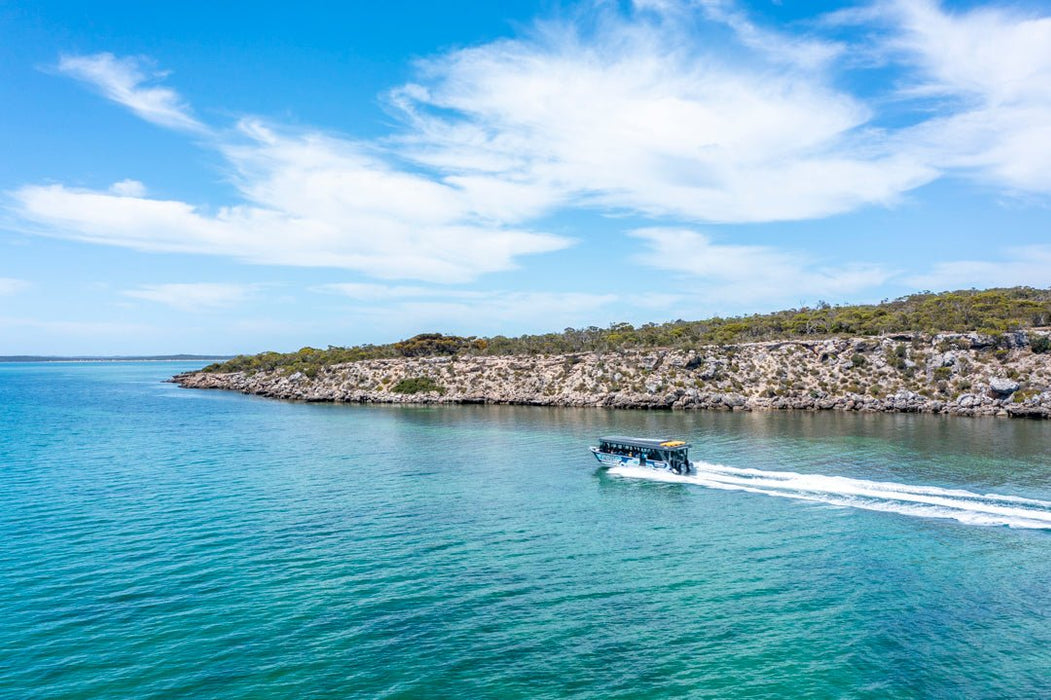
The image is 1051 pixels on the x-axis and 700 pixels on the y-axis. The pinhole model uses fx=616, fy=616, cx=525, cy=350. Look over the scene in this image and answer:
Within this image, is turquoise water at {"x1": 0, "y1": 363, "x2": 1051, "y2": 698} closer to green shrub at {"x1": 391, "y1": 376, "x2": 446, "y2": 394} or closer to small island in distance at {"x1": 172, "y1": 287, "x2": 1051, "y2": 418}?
small island in distance at {"x1": 172, "y1": 287, "x2": 1051, "y2": 418}

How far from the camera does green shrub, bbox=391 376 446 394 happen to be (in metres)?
134

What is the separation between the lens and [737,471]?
53719mm

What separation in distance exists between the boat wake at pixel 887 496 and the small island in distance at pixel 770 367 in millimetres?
55341

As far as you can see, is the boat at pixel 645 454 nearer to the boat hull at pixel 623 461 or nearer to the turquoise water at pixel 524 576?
the boat hull at pixel 623 461

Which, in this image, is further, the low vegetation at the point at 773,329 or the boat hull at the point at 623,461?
the low vegetation at the point at 773,329

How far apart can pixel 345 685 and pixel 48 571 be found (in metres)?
20.4

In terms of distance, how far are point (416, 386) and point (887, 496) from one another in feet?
342

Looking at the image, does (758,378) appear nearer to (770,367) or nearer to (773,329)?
(770,367)

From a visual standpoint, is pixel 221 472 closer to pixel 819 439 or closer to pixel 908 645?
pixel 908 645

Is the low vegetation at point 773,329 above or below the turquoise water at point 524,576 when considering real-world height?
above

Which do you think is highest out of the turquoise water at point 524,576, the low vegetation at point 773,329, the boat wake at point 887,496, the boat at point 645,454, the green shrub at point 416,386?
the low vegetation at point 773,329

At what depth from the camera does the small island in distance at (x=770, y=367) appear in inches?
3863

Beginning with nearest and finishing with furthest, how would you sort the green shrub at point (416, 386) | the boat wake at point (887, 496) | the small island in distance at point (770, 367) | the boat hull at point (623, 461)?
1. the boat wake at point (887, 496)
2. the boat hull at point (623, 461)
3. the small island in distance at point (770, 367)
4. the green shrub at point (416, 386)

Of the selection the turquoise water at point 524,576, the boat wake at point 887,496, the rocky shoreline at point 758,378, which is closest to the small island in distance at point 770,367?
the rocky shoreline at point 758,378
